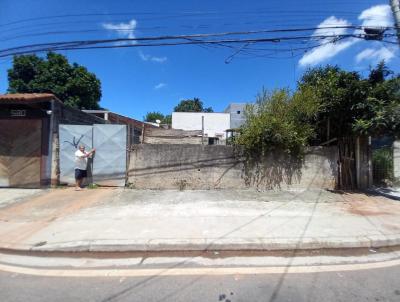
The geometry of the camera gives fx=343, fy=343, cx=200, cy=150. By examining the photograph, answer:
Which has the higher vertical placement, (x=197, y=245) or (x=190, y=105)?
(x=190, y=105)

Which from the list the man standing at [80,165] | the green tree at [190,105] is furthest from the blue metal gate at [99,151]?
the green tree at [190,105]

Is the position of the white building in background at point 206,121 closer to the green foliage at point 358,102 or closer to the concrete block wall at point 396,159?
the concrete block wall at point 396,159

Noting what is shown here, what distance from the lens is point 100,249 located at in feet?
18.1

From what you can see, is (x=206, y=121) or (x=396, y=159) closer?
(x=396, y=159)

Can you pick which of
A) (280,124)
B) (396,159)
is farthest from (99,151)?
(396,159)

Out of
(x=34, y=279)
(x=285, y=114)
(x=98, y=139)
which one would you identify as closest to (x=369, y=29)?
(x=285, y=114)

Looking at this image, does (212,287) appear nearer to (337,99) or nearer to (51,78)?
(337,99)

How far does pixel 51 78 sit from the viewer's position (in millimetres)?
31031

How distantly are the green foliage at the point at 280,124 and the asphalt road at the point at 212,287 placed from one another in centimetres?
650

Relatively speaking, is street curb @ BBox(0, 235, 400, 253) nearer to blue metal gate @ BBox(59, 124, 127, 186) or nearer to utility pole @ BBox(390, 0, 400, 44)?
blue metal gate @ BBox(59, 124, 127, 186)

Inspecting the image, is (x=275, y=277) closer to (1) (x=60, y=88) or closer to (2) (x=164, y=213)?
(2) (x=164, y=213)

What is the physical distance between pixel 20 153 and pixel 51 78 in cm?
2179

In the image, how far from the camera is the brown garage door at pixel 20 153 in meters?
11.5

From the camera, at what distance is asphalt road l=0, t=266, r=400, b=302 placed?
392 cm
